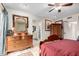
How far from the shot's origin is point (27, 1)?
113cm

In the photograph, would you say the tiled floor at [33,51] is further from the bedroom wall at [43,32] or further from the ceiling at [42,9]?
the ceiling at [42,9]

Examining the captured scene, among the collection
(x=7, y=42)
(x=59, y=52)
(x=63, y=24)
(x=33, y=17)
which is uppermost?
(x=33, y=17)

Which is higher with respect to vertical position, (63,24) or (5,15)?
(5,15)

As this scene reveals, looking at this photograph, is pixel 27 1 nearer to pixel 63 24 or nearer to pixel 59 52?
pixel 63 24

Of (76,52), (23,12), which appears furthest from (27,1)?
(76,52)

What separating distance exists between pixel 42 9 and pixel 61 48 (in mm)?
607

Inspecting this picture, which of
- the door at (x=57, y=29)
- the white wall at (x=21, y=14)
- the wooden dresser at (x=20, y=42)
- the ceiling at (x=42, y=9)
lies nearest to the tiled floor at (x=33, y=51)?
the wooden dresser at (x=20, y=42)

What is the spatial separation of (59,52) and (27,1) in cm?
80

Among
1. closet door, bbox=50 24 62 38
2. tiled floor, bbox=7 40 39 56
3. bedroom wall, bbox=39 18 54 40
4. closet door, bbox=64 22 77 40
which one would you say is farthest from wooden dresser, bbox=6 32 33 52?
closet door, bbox=64 22 77 40

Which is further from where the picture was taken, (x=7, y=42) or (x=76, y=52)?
(x=7, y=42)

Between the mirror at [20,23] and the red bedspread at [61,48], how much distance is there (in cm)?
40

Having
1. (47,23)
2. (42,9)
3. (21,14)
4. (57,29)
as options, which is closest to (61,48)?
(57,29)

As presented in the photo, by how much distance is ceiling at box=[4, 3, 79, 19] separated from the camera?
116cm

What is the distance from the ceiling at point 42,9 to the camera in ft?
3.80
